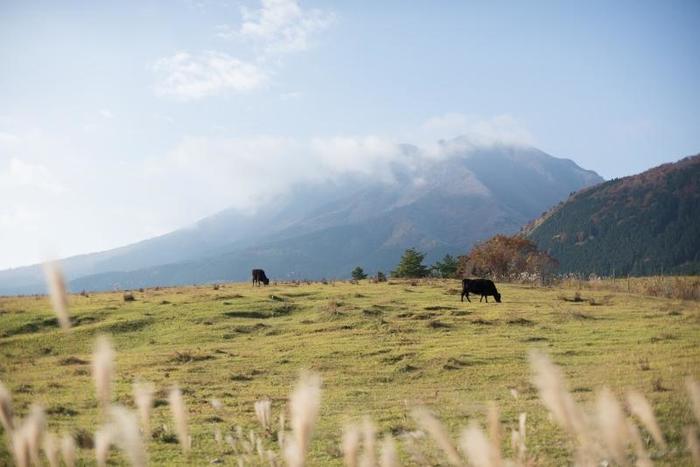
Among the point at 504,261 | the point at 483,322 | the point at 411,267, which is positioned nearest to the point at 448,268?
the point at 504,261

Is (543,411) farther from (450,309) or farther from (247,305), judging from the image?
(247,305)

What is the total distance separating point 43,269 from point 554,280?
172 feet

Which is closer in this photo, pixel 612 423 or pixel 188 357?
pixel 612 423

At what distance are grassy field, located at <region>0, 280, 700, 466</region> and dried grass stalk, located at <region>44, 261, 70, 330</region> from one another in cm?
567

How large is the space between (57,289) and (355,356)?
19.2 meters

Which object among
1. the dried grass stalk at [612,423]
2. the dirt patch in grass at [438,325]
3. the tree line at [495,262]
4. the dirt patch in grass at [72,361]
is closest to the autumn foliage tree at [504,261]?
the tree line at [495,262]

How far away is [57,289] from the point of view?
8.58 feet

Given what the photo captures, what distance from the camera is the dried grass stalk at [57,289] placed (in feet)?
8.55

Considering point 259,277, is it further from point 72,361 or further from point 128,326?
point 72,361

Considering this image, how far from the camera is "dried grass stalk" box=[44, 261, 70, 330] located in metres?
2.61

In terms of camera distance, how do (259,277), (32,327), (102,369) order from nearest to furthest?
(102,369) < (32,327) < (259,277)

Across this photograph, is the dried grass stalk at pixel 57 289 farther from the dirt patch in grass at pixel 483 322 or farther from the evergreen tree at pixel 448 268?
the evergreen tree at pixel 448 268

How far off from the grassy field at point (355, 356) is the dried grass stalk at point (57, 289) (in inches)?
223

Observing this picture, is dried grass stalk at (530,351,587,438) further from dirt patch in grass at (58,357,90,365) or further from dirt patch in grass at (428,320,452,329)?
dirt patch in grass at (428,320,452,329)
